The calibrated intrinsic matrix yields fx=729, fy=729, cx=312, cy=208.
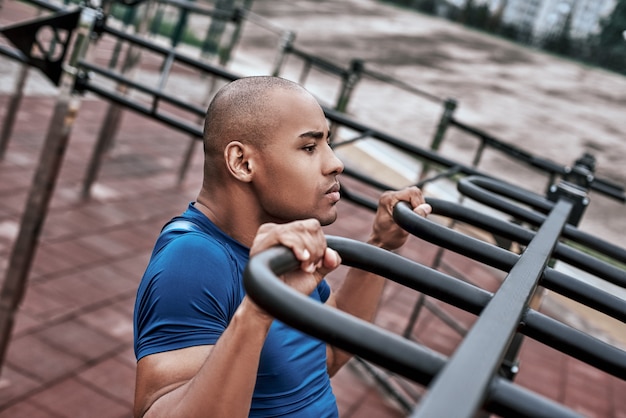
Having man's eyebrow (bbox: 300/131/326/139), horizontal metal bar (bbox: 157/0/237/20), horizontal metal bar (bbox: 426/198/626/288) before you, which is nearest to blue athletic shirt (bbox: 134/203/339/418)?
man's eyebrow (bbox: 300/131/326/139)

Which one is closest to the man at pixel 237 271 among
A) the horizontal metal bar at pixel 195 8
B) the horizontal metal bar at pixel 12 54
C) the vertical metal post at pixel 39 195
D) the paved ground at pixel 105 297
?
the vertical metal post at pixel 39 195

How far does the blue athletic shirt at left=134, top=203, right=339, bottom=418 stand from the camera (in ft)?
3.39

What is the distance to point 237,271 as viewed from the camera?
1171 mm

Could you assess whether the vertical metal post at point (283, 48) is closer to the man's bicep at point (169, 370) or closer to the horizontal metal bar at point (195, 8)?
the horizontal metal bar at point (195, 8)

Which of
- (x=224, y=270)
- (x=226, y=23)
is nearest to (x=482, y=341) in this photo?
(x=224, y=270)

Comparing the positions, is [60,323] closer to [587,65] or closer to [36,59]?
[36,59]

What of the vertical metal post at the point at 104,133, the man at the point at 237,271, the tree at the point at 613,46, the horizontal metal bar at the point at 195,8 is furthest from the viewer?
the tree at the point at 613,46

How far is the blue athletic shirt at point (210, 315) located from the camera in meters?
1.03

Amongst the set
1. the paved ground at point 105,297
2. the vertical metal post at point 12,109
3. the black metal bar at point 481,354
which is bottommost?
the paved ground at point 105,297

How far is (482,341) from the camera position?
59 centimetres

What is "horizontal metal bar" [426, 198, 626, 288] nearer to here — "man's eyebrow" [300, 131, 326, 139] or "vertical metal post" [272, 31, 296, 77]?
"man's eyebrow" [300, 131, 326, 139]

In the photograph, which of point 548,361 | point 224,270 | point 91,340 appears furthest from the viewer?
point 548,361

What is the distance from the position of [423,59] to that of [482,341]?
14999 mm

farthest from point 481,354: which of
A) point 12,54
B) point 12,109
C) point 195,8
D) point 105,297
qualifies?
point 195,8
